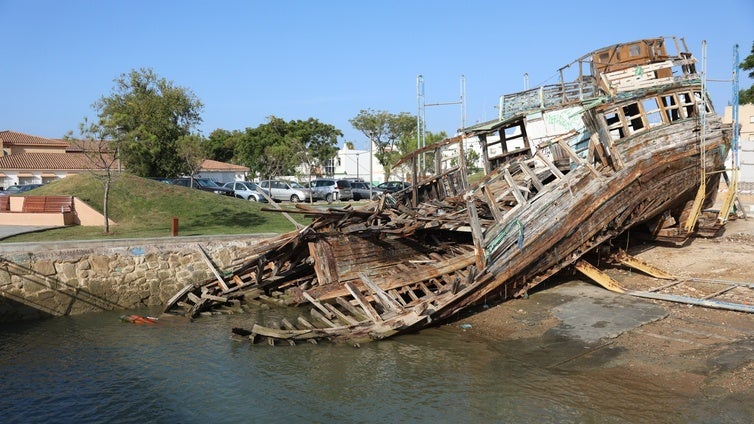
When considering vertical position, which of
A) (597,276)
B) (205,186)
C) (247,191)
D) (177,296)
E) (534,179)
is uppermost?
(205,186)

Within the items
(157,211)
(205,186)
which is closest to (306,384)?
(157,211)

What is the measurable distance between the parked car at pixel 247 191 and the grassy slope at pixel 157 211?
1062 cm

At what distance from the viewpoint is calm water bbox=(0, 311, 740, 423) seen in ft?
30.5

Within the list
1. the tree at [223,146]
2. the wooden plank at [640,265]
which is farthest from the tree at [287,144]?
the wooden plank at [640,265]

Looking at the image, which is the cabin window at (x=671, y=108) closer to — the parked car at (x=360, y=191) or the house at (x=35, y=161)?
the parked car at (x=360, y=191)

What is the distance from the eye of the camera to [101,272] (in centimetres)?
1616

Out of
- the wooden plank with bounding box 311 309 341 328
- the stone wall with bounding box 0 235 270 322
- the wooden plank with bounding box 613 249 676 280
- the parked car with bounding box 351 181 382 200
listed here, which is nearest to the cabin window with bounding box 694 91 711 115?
the wooden plank with bounding box 613 249 676 280

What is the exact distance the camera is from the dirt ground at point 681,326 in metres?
9.73

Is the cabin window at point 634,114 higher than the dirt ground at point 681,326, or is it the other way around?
the cabin window at point 634,114

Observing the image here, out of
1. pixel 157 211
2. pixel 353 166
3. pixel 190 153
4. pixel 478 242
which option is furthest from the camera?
pixel 353 166

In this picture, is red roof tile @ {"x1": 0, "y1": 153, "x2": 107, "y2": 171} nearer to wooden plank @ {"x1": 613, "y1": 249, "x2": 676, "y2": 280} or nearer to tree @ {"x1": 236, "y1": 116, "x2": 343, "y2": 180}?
tree @ {"x1": 236, "y1": 116, "x2": 343, "y2": 180}

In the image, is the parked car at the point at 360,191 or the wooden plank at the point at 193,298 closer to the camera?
the wooden plank at the point at 193,298

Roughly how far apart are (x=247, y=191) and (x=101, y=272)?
76.4ft

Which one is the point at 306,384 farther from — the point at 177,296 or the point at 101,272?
the point at 101,272
